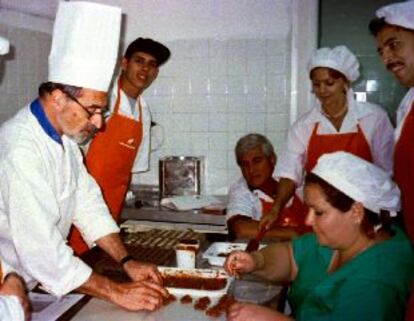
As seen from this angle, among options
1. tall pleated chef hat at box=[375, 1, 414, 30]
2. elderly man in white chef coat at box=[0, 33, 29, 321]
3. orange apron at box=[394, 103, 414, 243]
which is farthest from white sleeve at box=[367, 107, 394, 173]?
elderly man in white chef coat at box=[0, 33, 29, 321]

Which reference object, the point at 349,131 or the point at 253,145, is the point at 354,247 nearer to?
the point at 349,131

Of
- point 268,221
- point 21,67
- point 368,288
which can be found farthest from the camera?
point 21,67

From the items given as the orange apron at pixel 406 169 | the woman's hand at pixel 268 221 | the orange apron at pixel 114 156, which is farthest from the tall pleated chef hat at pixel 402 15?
the orange apron at pixel 114 156

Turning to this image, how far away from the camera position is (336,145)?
316cm

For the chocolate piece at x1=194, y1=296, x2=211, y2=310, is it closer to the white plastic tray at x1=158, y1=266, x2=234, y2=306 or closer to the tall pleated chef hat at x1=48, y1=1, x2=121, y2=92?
the white plastic tray at x1=158, y1=266, x2=234, y2=306

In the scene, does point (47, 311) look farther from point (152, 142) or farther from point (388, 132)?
point (152, 142)

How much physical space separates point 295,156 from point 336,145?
0.91 ft

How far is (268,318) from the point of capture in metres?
1.66

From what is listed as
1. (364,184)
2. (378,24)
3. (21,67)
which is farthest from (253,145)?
(21,67)

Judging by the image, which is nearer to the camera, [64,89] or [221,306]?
[221,306]

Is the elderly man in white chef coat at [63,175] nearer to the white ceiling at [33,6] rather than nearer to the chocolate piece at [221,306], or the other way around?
the chocolate piece at [221,306]

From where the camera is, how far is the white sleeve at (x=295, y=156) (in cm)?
319

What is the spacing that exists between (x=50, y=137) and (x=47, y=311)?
70cm

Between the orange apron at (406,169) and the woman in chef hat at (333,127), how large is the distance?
0.63 meters
